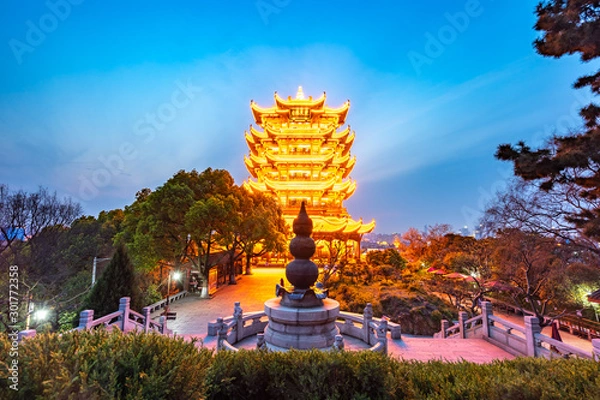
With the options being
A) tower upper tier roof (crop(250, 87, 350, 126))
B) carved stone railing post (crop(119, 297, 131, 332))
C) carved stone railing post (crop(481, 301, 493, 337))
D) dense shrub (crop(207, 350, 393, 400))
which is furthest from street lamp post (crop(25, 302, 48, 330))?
tower upper tier roof (crop(250, 87, 350, 126))

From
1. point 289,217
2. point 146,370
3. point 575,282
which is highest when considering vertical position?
point 289,217

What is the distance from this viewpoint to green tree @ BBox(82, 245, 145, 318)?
1018cm

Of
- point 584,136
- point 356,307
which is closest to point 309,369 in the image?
point 584,136

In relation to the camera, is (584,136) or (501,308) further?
(501,308)

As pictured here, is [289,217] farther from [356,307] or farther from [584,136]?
[584,136]

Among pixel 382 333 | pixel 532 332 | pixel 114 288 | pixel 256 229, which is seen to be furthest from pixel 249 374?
pixel 256 229

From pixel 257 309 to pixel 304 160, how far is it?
21.2 m

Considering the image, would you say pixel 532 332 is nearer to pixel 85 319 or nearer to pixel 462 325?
pixel 462 325

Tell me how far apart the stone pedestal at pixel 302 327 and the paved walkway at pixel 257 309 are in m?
1.77

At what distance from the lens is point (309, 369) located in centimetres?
334

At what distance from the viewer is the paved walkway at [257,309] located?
332 inches

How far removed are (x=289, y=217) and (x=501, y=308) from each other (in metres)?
19.6

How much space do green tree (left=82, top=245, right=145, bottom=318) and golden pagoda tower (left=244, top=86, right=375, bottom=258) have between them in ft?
65.0

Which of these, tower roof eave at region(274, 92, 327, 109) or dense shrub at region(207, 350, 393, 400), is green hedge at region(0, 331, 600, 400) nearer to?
dense shrub at region(207, 350, 393, 400)
